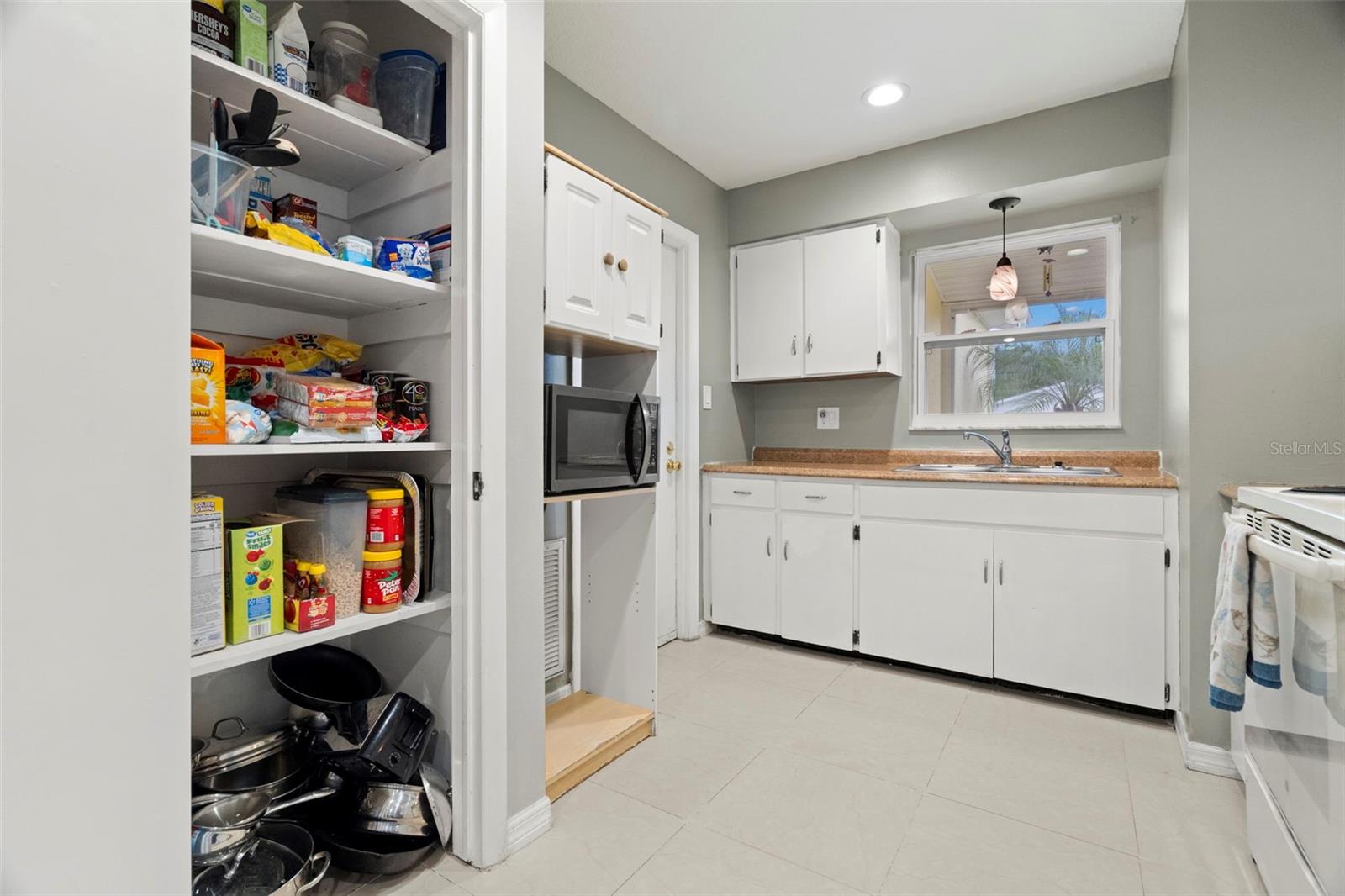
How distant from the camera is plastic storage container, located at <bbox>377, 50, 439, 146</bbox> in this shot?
5.15 feet

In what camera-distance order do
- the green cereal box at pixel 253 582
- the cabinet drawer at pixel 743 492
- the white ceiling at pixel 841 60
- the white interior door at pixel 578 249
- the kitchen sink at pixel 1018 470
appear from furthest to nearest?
the cabinet drawer at pixel 743 492 < the kitchen sink at pixel 1018 470 < the white ceiling at pixel 841 60 < the white interior door at pixel 578 249 < the green cereal box at pixel 253 582

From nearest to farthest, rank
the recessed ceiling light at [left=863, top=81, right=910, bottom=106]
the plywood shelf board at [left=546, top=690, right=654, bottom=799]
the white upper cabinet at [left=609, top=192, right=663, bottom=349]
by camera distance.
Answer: the plywood shelf board at [left=546, top=690, right=654, bottom=799]
the white upper cabinet at [left=609, top=192, right=663, bottom=349]
the recessed ceiling light at [left=863, top=81, right=910, bottom=106]

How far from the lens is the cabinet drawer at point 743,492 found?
311 cm

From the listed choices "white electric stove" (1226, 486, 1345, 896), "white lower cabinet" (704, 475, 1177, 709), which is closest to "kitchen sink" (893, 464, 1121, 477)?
"white lower cabinet" (704, 475, 1177, 709)

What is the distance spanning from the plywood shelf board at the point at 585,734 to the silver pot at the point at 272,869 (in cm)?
60

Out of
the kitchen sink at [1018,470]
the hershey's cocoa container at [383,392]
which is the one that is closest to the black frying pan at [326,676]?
the hershey's cocoa container at [383,392]

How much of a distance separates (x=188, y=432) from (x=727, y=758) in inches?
69.6

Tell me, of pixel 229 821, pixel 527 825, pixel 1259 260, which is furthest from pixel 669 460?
pixel 1259 260

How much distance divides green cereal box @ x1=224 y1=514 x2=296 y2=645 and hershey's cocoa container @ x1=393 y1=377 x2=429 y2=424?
0.38 metres

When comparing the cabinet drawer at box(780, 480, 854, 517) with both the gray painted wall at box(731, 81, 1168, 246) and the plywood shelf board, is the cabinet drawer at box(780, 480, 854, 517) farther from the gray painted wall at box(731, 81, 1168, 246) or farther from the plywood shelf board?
the gray painted wall at box(731, 81, 1168, 246)

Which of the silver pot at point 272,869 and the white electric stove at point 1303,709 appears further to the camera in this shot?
the silver pot at point 272,869

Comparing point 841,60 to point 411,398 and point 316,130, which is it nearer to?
point 316,130

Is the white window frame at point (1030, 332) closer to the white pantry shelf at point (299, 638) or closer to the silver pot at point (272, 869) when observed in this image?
the white pantry shelf at point (299, 638)

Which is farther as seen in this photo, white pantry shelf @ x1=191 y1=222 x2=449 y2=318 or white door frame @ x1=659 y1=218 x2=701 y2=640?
A: white door frame @ x1=659 y1=218 x2=701 y2=640
